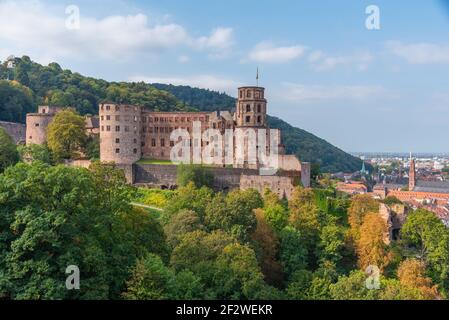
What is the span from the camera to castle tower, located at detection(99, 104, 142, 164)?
56.0m

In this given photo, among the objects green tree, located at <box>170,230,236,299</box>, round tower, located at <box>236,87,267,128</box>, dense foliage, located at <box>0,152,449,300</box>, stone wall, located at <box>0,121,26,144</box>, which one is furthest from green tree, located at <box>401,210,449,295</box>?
stone wall, located at <box>0,121,26,144</box>

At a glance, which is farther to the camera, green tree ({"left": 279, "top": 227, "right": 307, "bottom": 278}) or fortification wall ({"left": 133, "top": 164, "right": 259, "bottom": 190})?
fortification wall ({"left": 133, "top": 164, "right": 259, "bottom": 190})

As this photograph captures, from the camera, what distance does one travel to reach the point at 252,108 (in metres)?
56.7

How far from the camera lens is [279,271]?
38188mm

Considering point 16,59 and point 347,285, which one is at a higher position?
point 16,59

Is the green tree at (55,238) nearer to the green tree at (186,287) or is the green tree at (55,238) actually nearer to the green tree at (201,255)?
the green tree at (186,287)

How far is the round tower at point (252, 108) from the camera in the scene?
56.7 metres

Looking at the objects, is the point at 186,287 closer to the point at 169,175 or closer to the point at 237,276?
the point at 237,276

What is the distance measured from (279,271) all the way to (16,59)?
90.0m

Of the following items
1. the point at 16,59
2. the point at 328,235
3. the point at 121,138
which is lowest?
the point at 328,235

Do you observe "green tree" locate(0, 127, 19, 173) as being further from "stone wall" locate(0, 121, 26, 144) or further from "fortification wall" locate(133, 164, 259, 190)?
"stone wall" locate(0, 121, 26, 144)

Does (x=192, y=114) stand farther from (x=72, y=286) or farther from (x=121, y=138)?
(x=72, y=286)

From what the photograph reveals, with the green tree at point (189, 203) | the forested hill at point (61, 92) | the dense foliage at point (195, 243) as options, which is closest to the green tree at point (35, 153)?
the dense foliage at point (195, 243)

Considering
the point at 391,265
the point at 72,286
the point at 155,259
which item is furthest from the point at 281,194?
the point at 72,286
